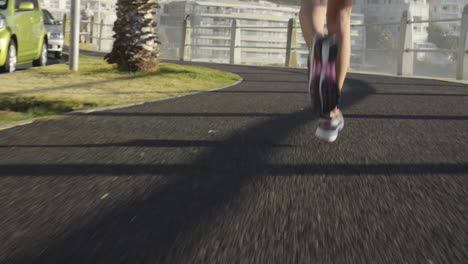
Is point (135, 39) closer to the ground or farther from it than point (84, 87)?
farther from it

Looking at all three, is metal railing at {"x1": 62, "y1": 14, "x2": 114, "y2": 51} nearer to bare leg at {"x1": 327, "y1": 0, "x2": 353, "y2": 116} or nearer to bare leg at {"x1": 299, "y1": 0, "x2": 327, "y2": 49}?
bare leg at {"x1": 327, "y1": 0, "x2": 353, "y2": 116}

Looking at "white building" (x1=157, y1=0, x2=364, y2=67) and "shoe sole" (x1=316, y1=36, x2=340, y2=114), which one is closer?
"shoe sole" (x1=316, y1=36, x2=340, y2=114)

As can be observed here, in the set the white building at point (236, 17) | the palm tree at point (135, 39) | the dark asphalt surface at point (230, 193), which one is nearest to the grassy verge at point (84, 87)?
the palm tree at point (135, 39)

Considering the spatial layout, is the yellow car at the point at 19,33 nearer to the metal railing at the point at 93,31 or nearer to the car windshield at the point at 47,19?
the car windshield at the point at 47,19

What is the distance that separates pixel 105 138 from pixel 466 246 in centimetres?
225

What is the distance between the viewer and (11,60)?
8906mm

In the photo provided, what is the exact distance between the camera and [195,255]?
1.42m

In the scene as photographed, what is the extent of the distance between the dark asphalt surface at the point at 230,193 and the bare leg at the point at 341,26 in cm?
42

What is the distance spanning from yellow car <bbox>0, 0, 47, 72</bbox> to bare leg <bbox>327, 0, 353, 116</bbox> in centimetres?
651

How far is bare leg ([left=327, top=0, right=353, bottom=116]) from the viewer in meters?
3.12

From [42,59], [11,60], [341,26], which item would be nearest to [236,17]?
[42,59]

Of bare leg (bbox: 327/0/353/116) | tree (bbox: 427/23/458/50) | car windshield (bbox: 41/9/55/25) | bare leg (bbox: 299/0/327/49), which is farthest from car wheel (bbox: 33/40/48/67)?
tree (bbox: 427/23/458/50)

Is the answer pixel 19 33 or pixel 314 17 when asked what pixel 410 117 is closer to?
pixel 314 17

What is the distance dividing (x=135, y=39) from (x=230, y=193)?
26.1 ft
